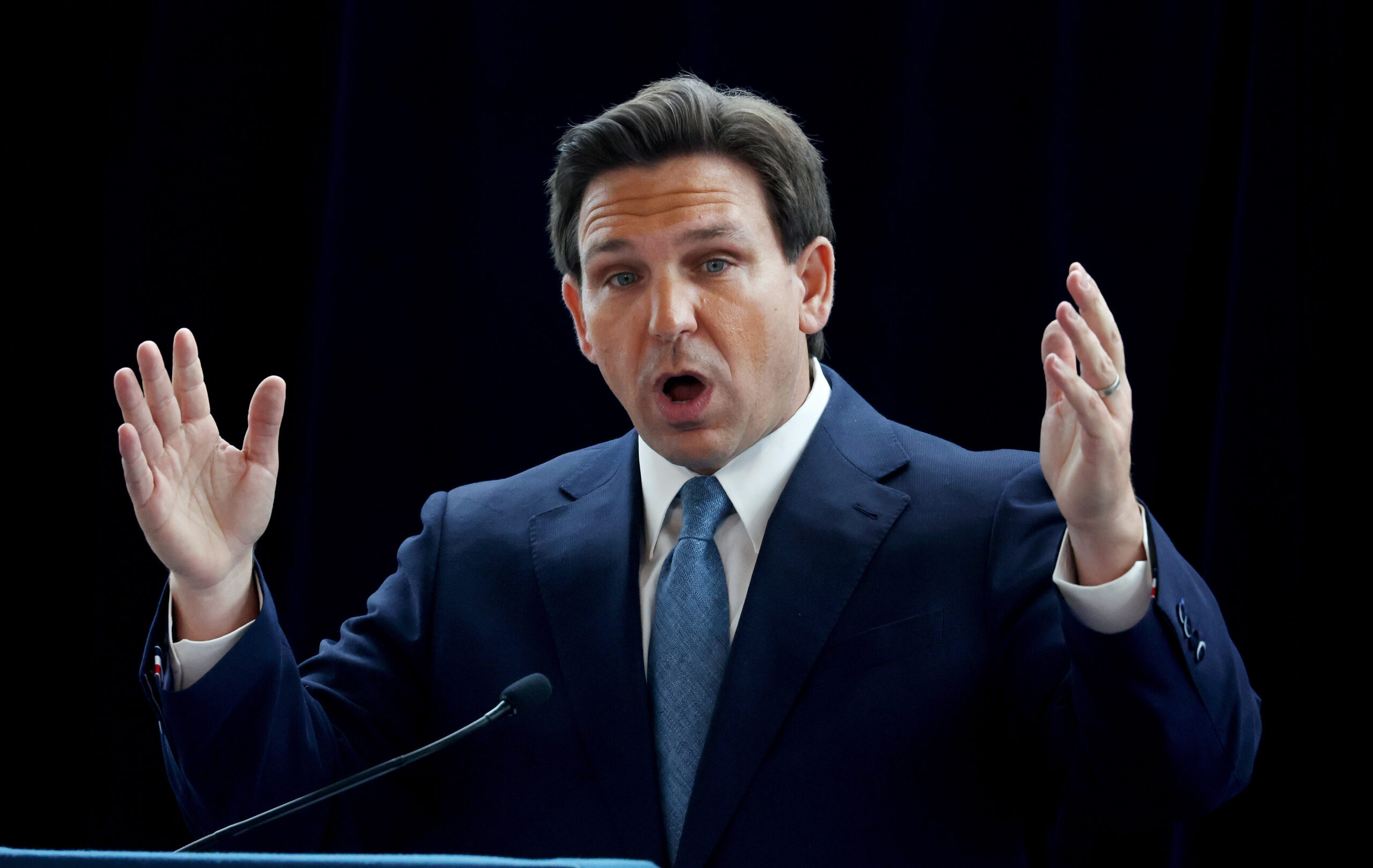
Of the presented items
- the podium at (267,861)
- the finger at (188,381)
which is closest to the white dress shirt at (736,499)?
the finger at (188,381)

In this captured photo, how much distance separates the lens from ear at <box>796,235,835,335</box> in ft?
5.92

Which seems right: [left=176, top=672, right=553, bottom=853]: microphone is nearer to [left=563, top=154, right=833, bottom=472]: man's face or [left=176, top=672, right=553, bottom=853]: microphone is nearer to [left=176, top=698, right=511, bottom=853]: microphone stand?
[left=176, top=698, right=511, bottom=853]: microphone stand

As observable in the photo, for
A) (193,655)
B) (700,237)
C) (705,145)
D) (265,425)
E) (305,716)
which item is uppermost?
(705,145)

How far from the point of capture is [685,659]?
5.11 feet

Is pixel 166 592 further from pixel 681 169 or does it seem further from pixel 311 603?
pixel 311 603

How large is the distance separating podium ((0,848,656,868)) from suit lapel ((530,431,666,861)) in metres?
0.74

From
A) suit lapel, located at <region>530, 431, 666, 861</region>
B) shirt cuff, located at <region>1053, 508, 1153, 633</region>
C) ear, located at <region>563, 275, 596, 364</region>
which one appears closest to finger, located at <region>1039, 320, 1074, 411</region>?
shirt cuff, located at <region>1053, 508, 1153, 633</region>

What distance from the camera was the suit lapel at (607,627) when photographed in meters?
1.52

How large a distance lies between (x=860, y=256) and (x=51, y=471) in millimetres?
1568

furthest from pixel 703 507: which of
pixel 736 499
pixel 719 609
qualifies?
pixel 719 609

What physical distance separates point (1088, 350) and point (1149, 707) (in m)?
0.35

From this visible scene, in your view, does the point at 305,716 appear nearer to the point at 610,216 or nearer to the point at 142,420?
the point at 142,420

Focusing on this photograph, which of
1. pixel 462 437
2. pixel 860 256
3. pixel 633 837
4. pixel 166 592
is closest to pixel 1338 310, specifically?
pixel 860 256

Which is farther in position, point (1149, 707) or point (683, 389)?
point (683, 389)
